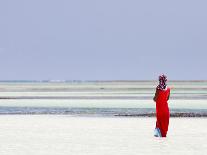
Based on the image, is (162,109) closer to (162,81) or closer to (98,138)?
(162,81)

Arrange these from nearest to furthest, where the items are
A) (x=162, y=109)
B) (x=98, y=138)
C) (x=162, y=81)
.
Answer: (x=98, y=138), (x=162, y=81), (x=162, y=109)

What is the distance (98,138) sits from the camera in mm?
17875

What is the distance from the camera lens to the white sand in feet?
49.0

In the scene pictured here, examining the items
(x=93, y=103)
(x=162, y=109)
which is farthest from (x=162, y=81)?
(x=93, y=103)

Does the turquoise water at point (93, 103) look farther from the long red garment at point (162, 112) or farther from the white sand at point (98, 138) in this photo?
the long red garment at point (162, 112)

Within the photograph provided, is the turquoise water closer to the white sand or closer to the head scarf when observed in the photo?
the white sand

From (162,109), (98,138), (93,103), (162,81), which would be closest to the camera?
(98,138)

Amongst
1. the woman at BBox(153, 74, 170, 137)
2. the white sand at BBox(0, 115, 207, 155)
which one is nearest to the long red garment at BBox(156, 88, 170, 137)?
the woman at BBox(153, 74, 170, 137)

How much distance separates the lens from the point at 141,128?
2156 centimetres

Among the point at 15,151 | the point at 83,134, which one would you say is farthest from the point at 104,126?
the point at 15,151

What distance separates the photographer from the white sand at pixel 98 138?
1494 cm

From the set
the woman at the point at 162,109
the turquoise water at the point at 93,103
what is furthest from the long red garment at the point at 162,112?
the turquoise water at the point at 93,103

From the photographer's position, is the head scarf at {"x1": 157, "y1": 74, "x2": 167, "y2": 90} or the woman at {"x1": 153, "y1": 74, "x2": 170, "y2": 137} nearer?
the head scarf at {"x1": 157, "y1": 74, "x2": 167, "y2": 90}

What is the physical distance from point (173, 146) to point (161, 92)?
10.00 feet
